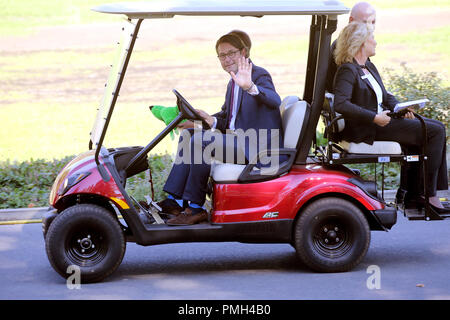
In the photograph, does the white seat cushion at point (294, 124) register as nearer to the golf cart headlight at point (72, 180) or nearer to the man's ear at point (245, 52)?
the man's ear at point (245, 52)

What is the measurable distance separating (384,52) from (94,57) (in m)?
6.92

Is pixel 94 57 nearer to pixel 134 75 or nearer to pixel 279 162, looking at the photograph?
pixel 134 75

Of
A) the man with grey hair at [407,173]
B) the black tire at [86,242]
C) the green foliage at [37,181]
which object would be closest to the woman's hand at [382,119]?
the man with grey hair at [407,173]

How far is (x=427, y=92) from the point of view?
28.4 ft

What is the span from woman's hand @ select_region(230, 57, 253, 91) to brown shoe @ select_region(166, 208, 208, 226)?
0.93m

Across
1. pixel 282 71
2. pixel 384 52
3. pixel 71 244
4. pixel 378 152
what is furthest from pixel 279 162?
pixel 384 52

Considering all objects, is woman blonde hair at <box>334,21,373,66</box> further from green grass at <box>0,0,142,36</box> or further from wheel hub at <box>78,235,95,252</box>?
green grass at <box>0,0,142,36</box>

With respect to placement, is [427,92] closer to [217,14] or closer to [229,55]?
[229,55]

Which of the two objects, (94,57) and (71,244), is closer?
(71,244)

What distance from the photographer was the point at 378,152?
5488mm

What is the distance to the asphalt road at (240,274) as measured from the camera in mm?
5004

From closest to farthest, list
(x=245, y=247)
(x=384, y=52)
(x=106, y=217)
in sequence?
(x=106, y=217) < (x=245, y=247) < (x=384, y=52)

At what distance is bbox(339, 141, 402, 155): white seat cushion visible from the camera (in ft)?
17.9

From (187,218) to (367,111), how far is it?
1.45m
